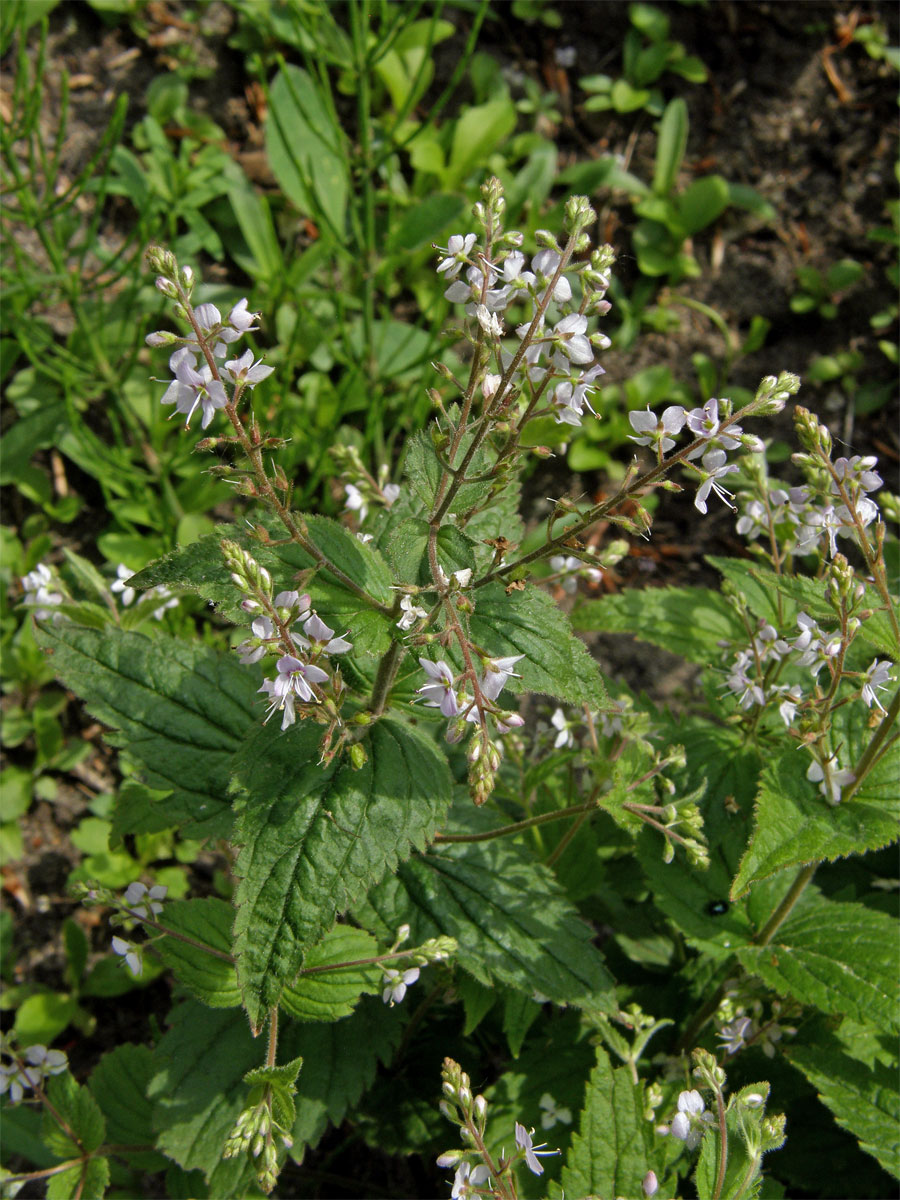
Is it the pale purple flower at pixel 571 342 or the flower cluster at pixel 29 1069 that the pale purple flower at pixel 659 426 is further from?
the flower cluster at pixel 29 1069

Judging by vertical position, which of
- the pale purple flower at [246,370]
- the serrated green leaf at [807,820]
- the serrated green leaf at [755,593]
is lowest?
the serrated green leaf at [807,820]

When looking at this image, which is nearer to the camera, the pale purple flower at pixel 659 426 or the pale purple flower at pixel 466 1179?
the pale purple flower at pixel 659 426

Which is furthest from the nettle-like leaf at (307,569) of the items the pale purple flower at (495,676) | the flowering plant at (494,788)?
the pale purple flower at (495,676)

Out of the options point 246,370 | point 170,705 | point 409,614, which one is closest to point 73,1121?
point 170,705

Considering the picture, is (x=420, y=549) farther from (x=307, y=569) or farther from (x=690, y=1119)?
(x=690, y=1119)

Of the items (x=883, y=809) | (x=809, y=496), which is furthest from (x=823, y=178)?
(x=883, y=809)

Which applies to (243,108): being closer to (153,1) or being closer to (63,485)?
(153,1)
